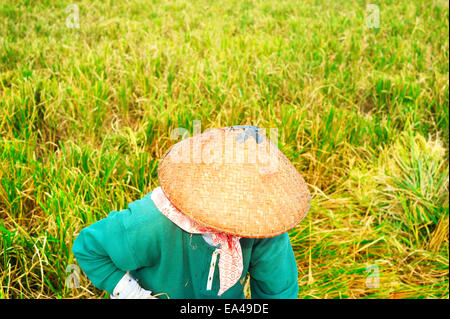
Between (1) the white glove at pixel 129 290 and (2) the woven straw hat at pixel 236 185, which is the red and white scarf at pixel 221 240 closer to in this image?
(2) the woven straw hat at pixel 236 185

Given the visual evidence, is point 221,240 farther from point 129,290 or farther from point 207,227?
point 129,290

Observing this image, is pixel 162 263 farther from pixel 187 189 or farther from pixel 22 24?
pixel 22 24

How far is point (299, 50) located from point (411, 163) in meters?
1.48

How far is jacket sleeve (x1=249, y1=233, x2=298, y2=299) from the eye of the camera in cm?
104

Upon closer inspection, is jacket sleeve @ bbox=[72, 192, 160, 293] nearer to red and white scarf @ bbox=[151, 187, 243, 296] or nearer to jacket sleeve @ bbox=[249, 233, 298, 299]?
red and white scarf @ bbox=[151, 187, 243, 296]

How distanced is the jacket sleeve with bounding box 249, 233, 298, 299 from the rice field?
0.42 meters

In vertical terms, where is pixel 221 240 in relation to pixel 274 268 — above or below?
above

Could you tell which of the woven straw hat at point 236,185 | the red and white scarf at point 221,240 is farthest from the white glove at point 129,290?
the woven straw hat at point 236,185

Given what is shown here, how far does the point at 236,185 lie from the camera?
85cm

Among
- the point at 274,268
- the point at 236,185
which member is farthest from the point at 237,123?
the point at 236,185

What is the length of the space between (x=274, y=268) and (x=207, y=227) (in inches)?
12.9

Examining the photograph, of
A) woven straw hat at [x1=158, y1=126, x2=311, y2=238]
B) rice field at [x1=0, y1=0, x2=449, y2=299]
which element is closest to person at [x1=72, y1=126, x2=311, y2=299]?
woven straw hat at [x1=158, y1=126, x2=311, y2=238]

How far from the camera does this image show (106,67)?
2.60 meters

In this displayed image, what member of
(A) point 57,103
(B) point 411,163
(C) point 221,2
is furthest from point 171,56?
(C) point 221,2
